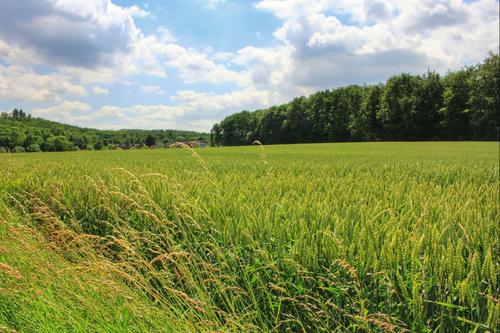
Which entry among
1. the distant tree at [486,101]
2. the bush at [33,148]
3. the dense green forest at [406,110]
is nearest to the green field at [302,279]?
the bush at [33,148]

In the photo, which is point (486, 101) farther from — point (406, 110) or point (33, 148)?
point (33, 148)

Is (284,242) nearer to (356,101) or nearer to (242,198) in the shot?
(242,198)

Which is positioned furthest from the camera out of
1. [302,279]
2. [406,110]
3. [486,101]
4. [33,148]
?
[406,110]

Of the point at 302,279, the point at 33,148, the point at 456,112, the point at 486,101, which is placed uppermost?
the point at 486,101

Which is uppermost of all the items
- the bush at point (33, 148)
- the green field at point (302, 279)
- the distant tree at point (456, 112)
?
the distant tree at point (456, 112)

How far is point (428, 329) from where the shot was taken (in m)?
2.58

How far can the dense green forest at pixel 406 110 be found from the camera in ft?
214

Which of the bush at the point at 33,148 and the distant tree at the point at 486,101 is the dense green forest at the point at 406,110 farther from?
the bush at the point at 33,148

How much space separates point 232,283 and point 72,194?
14.2ft

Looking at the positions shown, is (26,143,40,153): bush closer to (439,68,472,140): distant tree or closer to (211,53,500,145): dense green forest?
(211,53,500,145): dense green forest

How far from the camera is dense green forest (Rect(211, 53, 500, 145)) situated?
65.4 metres

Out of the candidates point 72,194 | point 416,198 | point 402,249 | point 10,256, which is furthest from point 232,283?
point 72,194

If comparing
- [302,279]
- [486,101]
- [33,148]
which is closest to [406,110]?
[486,101]

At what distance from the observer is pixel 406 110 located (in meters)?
74.0
